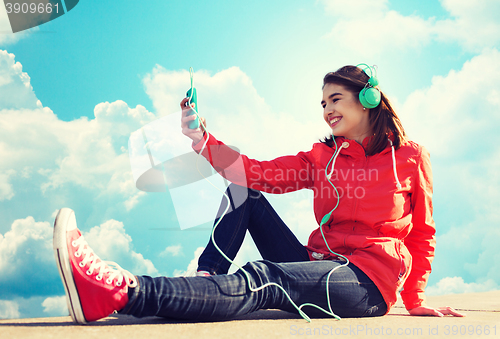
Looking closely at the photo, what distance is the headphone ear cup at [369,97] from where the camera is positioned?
1755 millimetres

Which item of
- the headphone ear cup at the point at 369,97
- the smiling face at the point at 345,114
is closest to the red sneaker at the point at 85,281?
the smiling face at the point at 345,114

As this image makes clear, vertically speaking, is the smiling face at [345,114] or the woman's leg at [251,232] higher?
the smiling face at [345,114]

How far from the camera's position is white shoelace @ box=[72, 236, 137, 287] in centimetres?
109

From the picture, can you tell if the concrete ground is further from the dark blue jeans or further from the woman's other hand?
the woman's other hand

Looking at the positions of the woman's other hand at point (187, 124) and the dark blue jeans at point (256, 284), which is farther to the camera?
the woman's other hand at point (187, 124)

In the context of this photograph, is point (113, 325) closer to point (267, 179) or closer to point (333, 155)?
point (267, 179)

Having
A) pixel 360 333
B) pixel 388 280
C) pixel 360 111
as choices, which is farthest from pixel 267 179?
pixel 360 333

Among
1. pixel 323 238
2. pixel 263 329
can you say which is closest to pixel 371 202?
pixel 323 238

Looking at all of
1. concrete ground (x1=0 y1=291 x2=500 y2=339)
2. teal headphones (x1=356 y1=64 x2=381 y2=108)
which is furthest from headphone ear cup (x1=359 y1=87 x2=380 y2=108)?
concrete ground (x1=0 y1=291 x2=500 y2=339)

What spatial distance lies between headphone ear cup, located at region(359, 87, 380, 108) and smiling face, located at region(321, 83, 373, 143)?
4cm

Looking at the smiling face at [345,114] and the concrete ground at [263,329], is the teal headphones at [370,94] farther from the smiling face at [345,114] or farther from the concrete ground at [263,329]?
the concrete ground at [263,329]

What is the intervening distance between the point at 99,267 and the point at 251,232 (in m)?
0.87

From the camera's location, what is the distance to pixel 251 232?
72.6 inches

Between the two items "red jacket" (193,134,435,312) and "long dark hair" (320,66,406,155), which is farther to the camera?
"long dark hair" (320,66,406,155)
